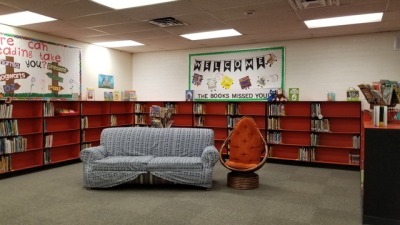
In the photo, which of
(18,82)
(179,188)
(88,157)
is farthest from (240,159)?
(18,82)

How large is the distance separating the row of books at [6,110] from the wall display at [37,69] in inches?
15.7

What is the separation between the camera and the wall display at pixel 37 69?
6285 millimetres

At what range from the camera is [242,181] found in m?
5.10

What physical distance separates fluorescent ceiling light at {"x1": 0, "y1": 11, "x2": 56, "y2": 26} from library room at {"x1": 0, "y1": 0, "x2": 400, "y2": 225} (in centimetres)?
5

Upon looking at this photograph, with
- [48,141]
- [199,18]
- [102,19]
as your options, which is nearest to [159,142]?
[199,18]

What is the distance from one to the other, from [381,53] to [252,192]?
435cm

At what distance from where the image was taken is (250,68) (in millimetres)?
8133

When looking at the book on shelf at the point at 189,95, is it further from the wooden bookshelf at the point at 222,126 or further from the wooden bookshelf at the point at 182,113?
the wooden bookshelf at the point at 222,126

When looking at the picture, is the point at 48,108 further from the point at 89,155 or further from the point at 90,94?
the point at 89,155

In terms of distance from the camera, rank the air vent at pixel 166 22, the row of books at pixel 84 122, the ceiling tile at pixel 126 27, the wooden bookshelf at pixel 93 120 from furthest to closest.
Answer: the wooden bookshelf at pixel 93 120 < the row of books at pixel 84 122 < the ceiling tile at pixel 126 27 < the air vent at pixel 166 22

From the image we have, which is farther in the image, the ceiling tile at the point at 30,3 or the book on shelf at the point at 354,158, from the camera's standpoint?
the book on shelf at the point at 354,158

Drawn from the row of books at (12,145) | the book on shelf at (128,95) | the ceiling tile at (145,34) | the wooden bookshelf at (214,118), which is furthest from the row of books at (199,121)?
the row of books at (12,145)

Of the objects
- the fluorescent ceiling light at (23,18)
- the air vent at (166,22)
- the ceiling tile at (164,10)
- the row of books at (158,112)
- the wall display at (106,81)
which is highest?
the fluorescent ceiling light at (23,18)

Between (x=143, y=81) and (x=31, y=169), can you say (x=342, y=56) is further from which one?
(x=31, y=169)
